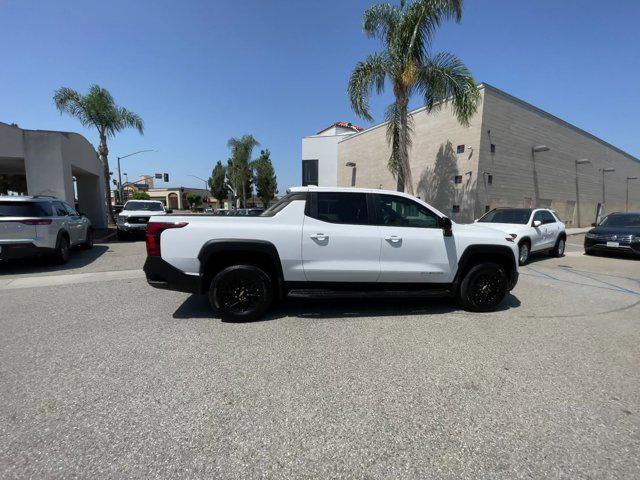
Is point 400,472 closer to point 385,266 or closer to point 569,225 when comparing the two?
point 385,266

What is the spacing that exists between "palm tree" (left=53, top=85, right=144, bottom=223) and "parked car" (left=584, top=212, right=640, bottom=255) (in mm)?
25602

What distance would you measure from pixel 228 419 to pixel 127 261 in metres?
7.77

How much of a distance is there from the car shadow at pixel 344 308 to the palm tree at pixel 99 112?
20.8 meters

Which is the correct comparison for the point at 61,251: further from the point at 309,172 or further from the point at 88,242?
the point at 309,172

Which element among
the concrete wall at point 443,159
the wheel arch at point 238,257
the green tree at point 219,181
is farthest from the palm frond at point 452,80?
the green tree at point 219,181

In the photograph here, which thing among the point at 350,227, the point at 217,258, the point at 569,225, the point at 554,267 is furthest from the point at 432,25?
the point at 569,225

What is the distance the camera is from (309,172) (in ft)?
112

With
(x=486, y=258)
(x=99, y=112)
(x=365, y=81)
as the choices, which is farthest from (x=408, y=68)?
(x=99, y=112)

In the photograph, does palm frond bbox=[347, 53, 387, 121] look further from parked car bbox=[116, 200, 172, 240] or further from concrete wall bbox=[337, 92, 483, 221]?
parked car bbox=[116, 200, 172, 240]

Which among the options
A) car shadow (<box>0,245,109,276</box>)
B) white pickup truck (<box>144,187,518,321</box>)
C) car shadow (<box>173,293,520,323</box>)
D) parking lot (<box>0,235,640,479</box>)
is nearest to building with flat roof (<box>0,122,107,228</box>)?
car shadow (<box>0,245,109,276</box>)

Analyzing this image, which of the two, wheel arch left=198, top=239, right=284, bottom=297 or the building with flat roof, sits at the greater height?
the building with flat roof

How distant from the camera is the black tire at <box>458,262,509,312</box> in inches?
179

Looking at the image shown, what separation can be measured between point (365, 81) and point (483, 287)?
37.5 ft

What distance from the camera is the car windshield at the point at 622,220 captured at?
10.4 m
